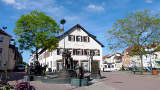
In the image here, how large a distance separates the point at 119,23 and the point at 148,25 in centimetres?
556

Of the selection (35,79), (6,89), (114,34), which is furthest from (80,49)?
(6,89)

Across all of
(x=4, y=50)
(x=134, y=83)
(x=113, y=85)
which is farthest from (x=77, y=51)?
(x=113, y=85)

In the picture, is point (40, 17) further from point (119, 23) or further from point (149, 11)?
point (149, 11)

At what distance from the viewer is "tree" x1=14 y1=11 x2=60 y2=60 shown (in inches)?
1089

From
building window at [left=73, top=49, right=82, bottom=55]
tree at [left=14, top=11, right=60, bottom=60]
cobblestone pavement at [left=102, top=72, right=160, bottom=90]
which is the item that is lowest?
cobblestone pavement at [left=102, top=72, right=160, bottom=90]

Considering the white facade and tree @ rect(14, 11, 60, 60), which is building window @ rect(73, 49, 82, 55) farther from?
the white facade

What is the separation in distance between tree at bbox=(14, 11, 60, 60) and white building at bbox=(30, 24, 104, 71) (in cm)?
969

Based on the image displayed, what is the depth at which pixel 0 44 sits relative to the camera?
129ft

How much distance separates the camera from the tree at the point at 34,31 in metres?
27.7

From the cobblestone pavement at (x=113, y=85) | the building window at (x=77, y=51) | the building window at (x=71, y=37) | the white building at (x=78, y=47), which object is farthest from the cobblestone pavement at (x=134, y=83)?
the building window at (x=71, y=37)

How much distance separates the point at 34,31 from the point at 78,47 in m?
15.0

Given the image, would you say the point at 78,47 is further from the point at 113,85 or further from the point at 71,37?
the point at 113,85

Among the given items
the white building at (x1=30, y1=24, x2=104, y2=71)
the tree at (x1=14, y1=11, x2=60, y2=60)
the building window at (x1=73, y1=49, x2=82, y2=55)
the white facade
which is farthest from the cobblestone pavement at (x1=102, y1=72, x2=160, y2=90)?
the white facade

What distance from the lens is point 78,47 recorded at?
1598 inches
